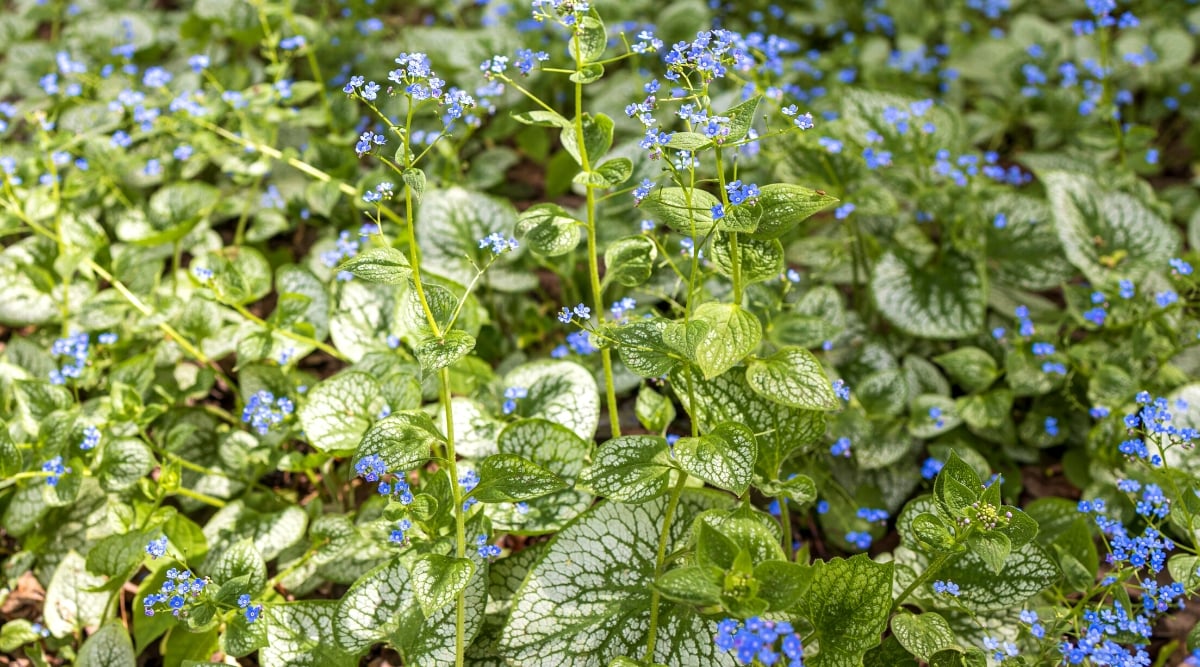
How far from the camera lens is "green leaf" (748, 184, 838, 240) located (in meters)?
2.22

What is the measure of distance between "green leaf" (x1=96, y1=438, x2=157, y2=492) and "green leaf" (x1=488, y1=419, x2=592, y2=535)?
1058 millimetres

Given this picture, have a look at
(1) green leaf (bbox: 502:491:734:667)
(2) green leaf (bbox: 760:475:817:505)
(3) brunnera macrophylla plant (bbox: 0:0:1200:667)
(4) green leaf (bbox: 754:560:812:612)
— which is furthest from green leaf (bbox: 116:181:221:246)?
(4) green leaf (bbox: 754:560:812:612)

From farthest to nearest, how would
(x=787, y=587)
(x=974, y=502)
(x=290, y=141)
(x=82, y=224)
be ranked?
(x=290, y=141), (x=82, y=224), (x=974, y=502), (x=787, y=587)

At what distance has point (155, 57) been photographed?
5020 mm

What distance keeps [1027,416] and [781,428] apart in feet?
3.92

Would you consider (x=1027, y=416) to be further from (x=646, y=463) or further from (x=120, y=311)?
(x=120, y=311)

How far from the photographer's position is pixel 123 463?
2.83m

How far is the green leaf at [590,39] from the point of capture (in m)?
2.24

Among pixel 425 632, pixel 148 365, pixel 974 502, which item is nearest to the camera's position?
pixel 974 502

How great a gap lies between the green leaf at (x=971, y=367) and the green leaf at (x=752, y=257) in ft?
3.70

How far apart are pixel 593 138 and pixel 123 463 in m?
1.72

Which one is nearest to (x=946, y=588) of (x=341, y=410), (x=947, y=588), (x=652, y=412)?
(x=947, y=588)

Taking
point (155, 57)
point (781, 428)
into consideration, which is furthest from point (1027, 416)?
point (155, 57)

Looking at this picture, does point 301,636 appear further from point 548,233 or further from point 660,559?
point 548,233
